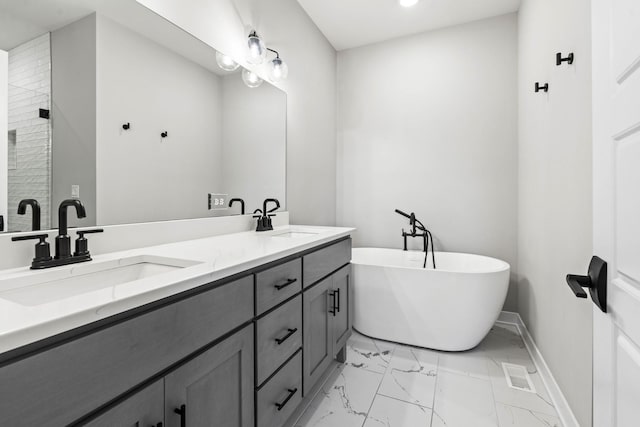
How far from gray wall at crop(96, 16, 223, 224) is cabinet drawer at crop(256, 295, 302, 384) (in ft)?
2.26

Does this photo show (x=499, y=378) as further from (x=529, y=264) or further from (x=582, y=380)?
(x=529, y=264)

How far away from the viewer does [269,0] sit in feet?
6.81

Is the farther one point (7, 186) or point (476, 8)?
point (476, 8)

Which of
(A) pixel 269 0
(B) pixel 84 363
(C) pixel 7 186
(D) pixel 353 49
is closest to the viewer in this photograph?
(B) pixel 84 363

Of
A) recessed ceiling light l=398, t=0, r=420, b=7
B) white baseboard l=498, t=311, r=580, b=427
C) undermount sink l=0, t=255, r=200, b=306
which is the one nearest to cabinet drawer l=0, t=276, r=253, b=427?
undermount sink l=0, t=255, r=200, b=306

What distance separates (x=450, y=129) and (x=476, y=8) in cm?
97

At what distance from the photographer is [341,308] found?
70.6 inches

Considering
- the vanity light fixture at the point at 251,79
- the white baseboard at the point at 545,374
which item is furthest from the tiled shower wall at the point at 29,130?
the white baseboard at the point at 545,374

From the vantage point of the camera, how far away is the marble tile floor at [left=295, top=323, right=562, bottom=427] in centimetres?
146

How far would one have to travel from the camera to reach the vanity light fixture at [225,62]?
1.65 meters

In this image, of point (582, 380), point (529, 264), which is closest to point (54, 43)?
point (582, 380)

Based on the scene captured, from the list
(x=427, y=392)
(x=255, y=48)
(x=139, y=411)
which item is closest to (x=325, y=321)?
(x=427, y=392)

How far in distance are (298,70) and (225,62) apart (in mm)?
929

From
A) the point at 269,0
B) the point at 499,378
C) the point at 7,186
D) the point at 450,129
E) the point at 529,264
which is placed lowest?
the point at 499,378
